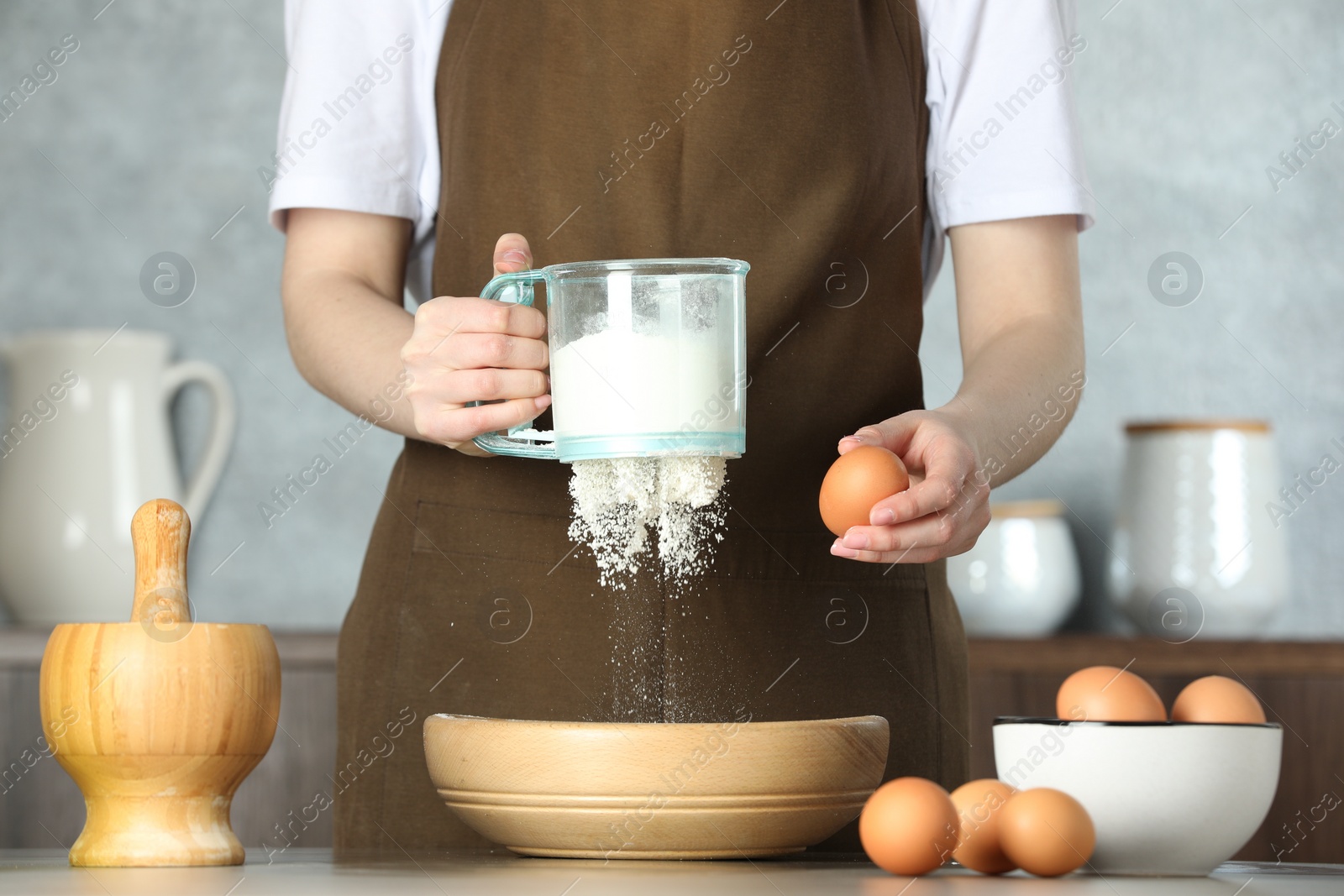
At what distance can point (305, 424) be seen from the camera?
2223 millimetres

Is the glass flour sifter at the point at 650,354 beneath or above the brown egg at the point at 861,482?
above

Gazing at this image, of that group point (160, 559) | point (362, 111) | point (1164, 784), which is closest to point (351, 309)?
point (362, 111)

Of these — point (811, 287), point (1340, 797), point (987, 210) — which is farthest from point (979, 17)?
point (1340, 797)

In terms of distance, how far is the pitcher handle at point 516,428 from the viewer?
0.86 metres

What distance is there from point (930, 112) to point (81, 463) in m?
1.36

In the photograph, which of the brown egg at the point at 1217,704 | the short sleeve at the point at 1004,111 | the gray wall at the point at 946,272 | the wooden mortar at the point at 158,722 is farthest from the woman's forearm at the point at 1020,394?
the gray wall at the point at 946,272

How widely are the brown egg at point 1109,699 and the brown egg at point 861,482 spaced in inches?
5.8

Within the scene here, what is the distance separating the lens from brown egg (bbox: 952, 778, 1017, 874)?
0.72m

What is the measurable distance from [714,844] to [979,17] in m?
0.78

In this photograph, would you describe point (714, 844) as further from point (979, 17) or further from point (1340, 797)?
point (1340, 797)

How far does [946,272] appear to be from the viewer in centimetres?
231

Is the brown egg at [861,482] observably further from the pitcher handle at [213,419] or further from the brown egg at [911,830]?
the pitcher handle at [213,419]

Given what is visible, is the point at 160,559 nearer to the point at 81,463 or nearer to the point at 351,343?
the point at 351,343

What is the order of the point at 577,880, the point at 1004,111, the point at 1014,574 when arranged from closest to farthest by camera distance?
the point at 577,880
the point at 1004,111
the point at 1014,574
